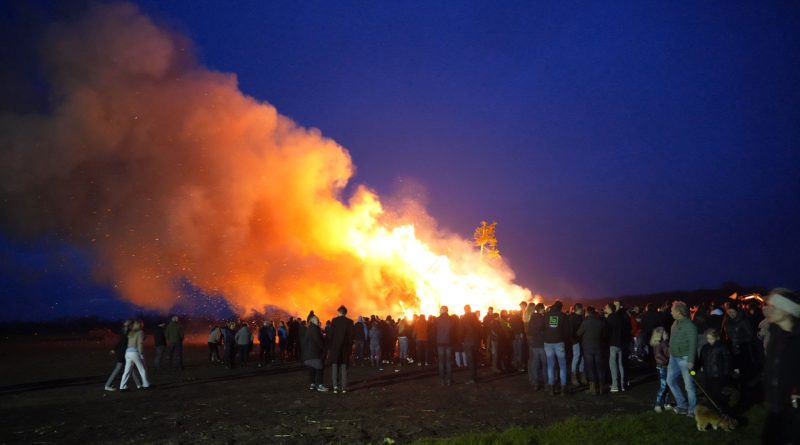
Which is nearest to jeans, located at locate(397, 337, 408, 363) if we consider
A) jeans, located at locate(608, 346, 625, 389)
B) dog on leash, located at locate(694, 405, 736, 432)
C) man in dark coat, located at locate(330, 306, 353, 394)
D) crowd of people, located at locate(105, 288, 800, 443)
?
crowd of people, located at locate(105, 288, 800, 443)

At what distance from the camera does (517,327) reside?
15805mm

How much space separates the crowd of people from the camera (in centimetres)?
518

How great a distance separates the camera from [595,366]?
37.5ft

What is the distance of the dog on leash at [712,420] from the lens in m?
7.77

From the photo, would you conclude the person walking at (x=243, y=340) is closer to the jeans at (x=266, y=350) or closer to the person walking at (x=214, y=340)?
the jeans at (x=266, y=350)

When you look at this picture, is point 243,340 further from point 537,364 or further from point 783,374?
point 783,374

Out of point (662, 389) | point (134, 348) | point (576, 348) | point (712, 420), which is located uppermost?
point (134, 348)

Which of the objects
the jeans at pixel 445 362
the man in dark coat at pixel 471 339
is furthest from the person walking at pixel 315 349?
the man in dark coat at pixel 471 339

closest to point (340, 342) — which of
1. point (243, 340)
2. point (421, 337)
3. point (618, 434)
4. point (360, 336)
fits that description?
point (421, 337)

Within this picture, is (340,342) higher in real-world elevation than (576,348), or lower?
higher

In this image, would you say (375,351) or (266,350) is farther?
(266,350)

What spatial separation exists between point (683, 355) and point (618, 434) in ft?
6.53

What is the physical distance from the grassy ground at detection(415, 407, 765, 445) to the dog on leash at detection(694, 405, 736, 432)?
10 cm

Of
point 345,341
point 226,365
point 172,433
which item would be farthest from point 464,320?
point 226,365
